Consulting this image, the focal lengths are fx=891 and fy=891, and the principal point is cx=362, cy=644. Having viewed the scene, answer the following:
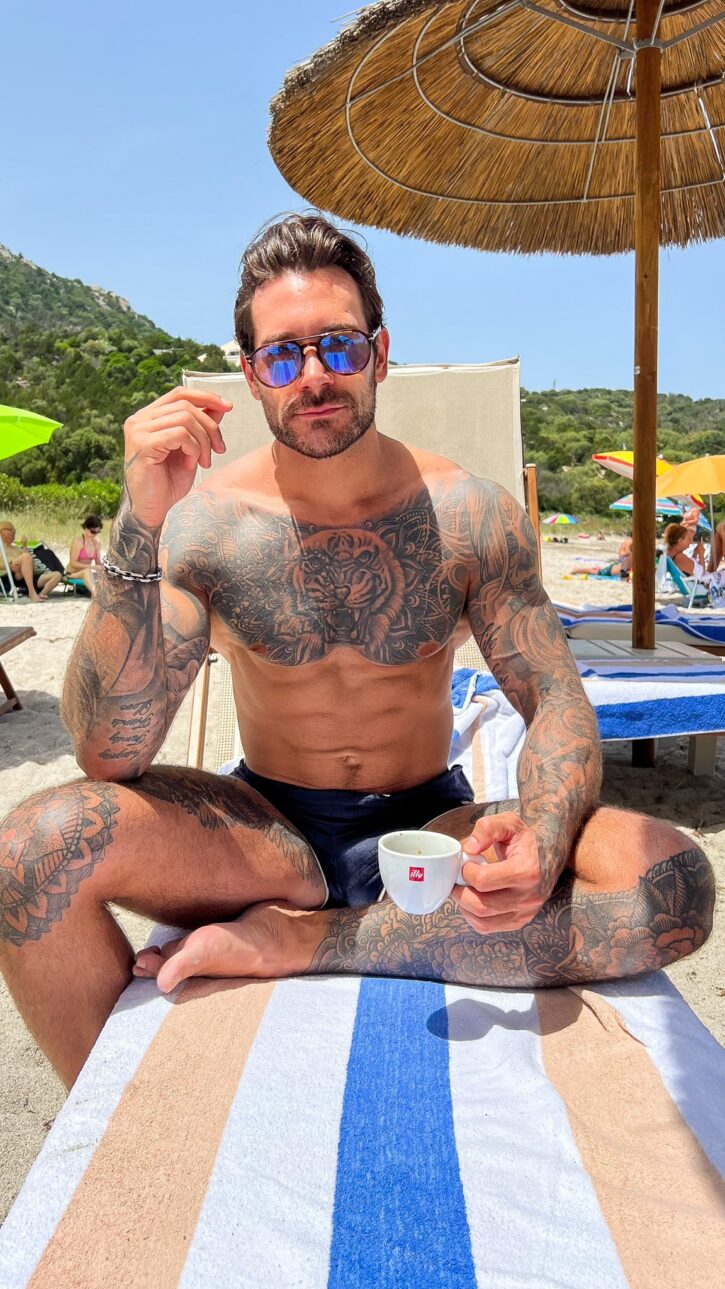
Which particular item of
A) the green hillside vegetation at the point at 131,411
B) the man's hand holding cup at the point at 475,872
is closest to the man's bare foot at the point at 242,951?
the man's hand holding cup at the point at 475,872

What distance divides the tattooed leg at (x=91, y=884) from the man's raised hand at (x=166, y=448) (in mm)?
505

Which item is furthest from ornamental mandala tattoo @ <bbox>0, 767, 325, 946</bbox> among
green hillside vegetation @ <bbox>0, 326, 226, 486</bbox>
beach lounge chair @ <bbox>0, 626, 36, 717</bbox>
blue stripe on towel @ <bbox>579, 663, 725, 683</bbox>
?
green hillside vegetation @ <bbox>0, 326, 226, 486</bbox>

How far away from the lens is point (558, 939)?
1.58 m

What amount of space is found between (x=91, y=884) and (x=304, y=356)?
3.46ft

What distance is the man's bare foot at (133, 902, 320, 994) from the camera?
146 centimetres

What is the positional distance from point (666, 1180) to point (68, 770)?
340 cm

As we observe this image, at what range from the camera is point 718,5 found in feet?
11.7

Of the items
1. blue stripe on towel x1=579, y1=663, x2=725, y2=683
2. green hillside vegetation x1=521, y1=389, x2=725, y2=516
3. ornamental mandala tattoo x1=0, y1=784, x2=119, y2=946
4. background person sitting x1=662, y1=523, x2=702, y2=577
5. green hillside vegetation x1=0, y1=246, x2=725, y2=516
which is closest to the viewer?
ornamental mandala tattoo x1=0, y1=784, x2=119, y2=946

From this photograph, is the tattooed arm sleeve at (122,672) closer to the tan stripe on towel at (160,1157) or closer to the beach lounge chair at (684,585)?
the tan stripe on towel at (160,1157)

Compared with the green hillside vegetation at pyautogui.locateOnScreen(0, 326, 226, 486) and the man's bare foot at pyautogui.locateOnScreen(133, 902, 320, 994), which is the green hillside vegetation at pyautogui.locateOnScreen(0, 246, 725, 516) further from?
the man's bare foot at pyautogui.locateOnScreen(133, 902, 320, 994)

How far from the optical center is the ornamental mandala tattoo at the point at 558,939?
61.0 inches

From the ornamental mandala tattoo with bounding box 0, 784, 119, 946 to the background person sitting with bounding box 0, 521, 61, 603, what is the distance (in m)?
8.42

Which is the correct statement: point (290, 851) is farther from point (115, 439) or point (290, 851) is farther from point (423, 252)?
point (115, 439)

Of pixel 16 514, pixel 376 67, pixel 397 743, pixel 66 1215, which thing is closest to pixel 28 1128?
pixel 66 1215
